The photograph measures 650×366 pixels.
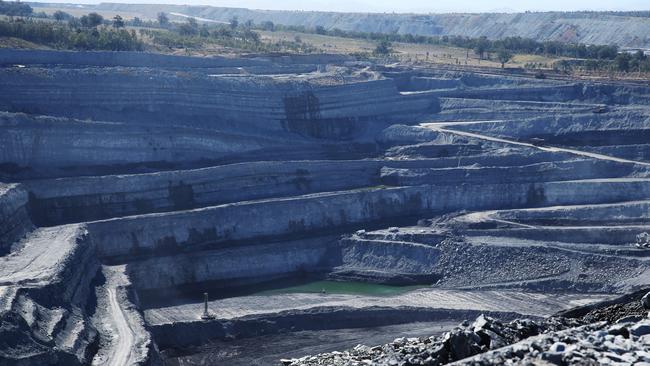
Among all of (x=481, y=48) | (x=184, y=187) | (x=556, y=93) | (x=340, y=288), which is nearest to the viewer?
(x=340, y=288)

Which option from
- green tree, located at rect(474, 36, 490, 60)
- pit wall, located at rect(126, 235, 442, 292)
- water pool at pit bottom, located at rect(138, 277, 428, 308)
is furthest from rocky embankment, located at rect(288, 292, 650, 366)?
green tree, located at rect(474, 36, 490, 60)

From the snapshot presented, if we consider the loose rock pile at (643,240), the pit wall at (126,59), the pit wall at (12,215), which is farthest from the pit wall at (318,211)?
the pit wall at (126,59)

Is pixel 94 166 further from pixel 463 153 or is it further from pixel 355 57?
pixel 355 57

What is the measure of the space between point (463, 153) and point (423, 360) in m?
44.6

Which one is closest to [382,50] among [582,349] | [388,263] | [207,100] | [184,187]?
[207,100]

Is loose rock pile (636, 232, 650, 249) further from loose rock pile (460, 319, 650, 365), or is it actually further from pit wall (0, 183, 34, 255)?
loose rock pile (460, 319, 650, 365)

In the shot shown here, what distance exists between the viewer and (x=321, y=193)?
52.7 m

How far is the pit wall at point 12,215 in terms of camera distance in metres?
39.7

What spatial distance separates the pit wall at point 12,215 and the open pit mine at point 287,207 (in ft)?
0.36

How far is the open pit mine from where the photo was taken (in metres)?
37.2

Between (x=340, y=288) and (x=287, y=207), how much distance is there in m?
6.39

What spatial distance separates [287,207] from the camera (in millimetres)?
50125

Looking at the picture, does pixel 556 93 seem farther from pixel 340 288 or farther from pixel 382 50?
pixel 340 288

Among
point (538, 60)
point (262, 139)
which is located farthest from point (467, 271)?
point (538, 60)
